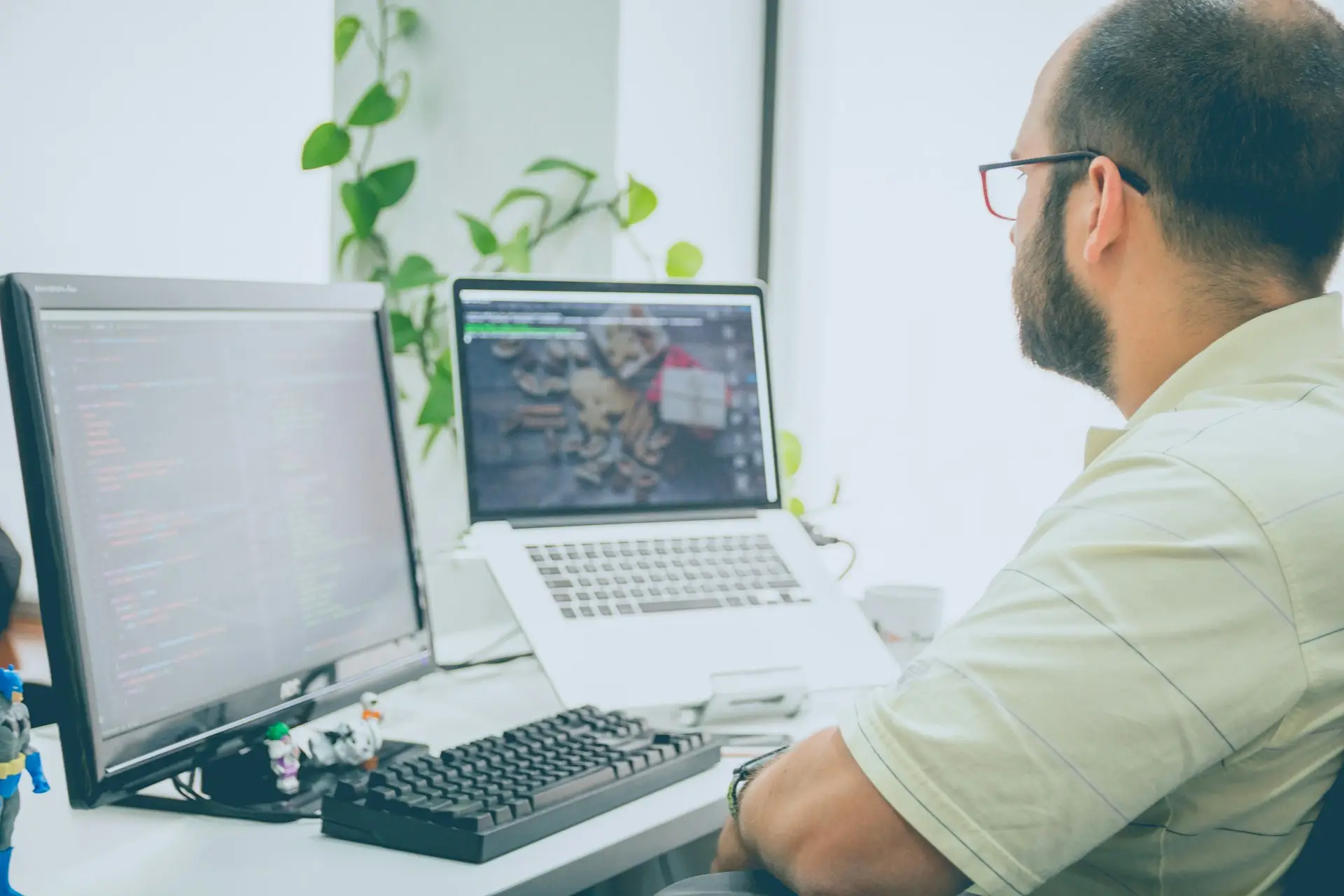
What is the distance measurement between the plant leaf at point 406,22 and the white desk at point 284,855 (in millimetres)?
1236

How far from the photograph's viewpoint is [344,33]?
189 cm

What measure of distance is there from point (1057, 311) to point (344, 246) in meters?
1.19

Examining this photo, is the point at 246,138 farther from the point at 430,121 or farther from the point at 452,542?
the point at 452,542

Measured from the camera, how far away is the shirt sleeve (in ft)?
2.48

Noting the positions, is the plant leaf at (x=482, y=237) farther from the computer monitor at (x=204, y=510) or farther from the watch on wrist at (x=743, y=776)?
the watch on wrist at (x=743, y=776)

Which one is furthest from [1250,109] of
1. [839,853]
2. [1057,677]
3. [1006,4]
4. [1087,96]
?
[1006,4]

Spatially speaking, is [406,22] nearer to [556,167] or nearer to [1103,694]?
[556,167]

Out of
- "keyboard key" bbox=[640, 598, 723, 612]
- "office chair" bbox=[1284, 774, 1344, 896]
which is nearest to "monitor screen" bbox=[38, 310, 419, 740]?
"keyboard key" bbox=[640, 598, 723, 612]

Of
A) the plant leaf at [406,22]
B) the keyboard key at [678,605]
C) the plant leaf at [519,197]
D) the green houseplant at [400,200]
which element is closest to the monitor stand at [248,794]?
the keyboard key at [678,605]

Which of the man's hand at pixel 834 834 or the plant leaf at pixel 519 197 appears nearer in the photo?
the man's hand at pixel 834 834

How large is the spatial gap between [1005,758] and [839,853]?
0.13 metres

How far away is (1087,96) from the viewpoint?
1065 millimetres

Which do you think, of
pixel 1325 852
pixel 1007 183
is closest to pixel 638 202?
pixel 1007 183

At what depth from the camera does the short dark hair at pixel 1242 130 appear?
0.98 metres
